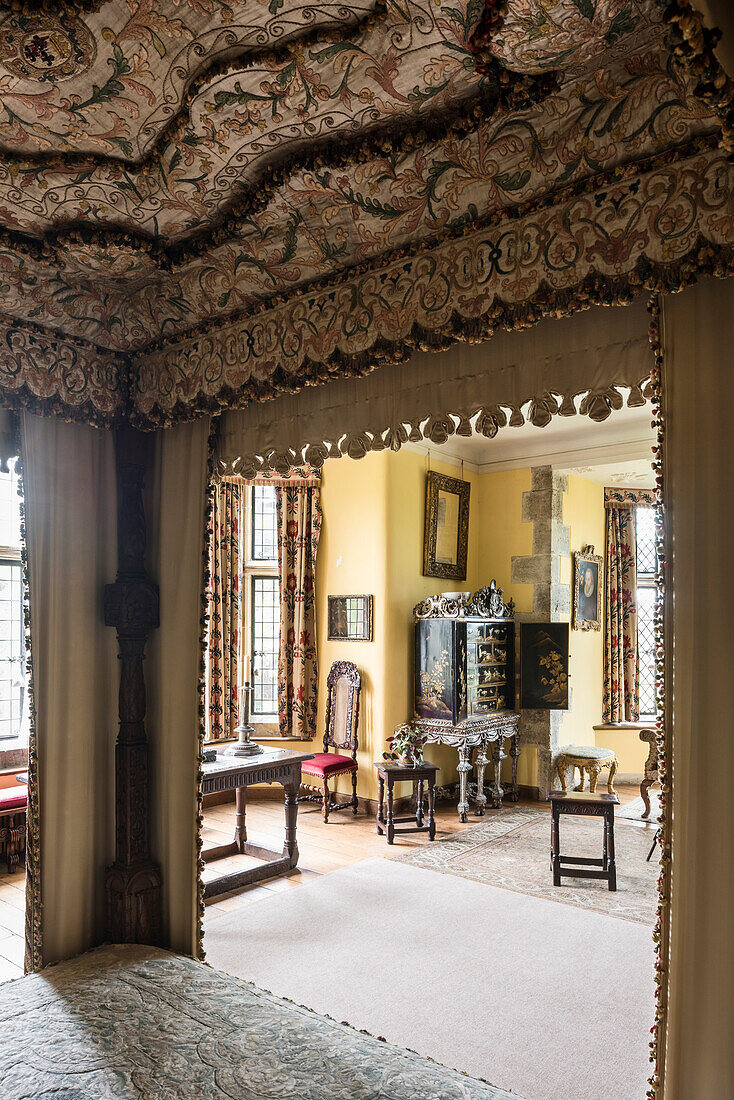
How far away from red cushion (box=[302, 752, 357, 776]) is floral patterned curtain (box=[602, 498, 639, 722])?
137 inches

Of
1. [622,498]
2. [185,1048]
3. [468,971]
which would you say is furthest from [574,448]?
[185,1048]

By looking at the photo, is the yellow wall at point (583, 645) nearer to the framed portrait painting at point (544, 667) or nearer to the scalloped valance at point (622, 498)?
the scalloped valance at point (622, 498)

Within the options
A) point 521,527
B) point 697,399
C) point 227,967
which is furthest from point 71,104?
point 521,527

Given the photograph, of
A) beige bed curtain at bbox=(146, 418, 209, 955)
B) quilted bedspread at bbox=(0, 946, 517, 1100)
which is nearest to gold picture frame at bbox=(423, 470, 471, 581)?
beige bed curtain at bbox=(146, 418, 209, 955)

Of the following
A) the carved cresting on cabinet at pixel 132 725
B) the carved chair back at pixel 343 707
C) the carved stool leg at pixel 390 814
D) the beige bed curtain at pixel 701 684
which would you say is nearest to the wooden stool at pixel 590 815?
the carved stool leg at pixel 390 814

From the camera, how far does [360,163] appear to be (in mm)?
1877

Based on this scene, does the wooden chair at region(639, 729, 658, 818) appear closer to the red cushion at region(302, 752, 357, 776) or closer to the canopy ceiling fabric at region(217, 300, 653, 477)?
the red cushion at region(302, 752, 357, 776)

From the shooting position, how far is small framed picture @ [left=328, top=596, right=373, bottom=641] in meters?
6.66

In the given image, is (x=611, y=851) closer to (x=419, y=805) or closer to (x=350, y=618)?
(x=419, y=805)

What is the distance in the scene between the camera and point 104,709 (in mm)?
3021

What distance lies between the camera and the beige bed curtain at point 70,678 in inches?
110

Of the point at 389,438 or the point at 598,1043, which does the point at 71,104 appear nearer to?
the point at 389,438

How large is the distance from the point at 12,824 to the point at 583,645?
18.6ft

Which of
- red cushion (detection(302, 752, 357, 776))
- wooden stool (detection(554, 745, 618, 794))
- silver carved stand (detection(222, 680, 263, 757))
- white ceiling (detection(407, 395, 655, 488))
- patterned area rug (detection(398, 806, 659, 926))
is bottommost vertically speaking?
patterned area rug (detection(398, 806, 659, 926))
